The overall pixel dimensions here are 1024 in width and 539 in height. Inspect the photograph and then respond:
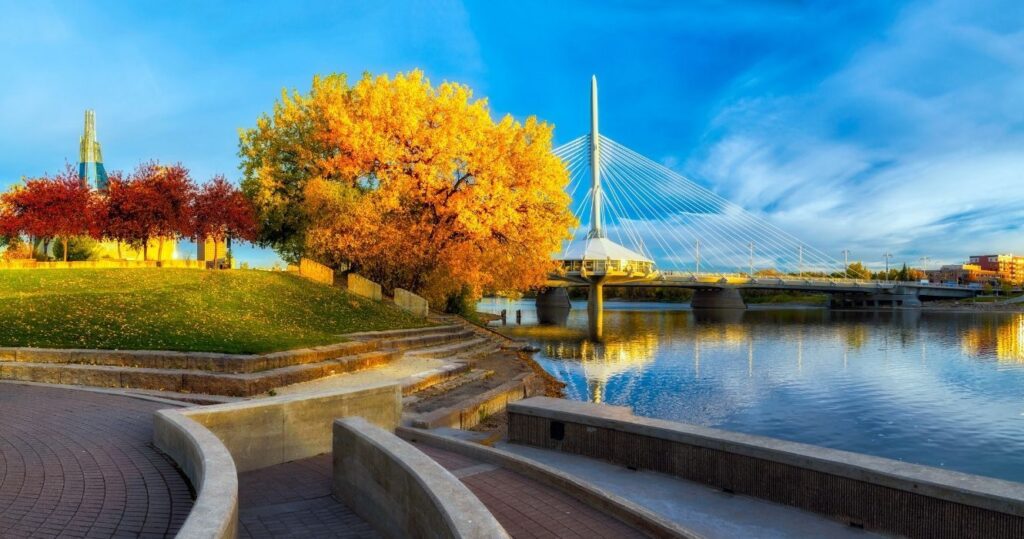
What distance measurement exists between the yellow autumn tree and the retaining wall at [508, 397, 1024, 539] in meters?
20.6

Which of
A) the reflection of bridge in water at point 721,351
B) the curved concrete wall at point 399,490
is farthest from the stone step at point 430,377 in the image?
the curved concrete wall at point 399,490

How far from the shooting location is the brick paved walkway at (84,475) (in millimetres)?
5555

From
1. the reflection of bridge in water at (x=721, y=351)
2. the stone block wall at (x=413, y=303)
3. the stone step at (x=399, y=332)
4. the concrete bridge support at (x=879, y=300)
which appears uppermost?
the stone block wall at (x=413, y=303)

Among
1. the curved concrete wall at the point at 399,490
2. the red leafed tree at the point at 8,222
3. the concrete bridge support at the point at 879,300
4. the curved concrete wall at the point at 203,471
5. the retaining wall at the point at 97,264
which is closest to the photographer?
the curved concrete wall at the point at 203,471

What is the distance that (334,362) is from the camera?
15.2 meters

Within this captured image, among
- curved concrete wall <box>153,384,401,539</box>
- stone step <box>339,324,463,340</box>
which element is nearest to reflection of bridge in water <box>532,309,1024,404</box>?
stone step <box>339,324,463,340</box>

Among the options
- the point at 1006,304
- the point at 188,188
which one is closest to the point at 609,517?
the point at 188,188

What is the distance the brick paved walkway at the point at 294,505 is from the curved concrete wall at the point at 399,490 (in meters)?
0.17

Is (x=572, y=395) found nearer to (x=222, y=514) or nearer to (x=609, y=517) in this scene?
(x=609, y=517)

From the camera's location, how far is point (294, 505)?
6.92m

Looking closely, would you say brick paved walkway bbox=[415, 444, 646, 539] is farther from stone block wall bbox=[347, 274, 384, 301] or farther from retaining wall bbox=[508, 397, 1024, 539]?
stone block wall bbox=[347, 274, 384, 301]

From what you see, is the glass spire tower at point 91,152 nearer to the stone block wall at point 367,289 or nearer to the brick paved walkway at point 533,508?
the stone block wall at point 367,289

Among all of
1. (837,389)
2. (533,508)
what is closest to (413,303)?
(837,389)

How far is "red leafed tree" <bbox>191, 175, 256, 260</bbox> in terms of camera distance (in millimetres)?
32906
